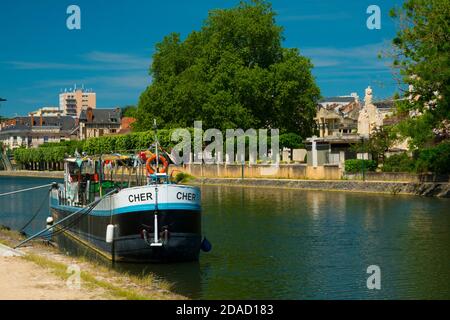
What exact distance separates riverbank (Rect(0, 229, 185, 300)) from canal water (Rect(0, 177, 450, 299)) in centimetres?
245

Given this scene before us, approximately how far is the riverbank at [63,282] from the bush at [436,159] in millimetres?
36039

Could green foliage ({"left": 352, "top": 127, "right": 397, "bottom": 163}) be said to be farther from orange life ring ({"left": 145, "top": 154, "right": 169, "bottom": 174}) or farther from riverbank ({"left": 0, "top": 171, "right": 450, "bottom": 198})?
orange life ring ({"left": 145, "top": 154, "right": 169, "bottom": 174})

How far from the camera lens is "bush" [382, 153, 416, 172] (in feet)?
191

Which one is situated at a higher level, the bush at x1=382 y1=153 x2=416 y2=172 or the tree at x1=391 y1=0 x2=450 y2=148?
the tree at x1=391 y1=0 x2=450 y2=148

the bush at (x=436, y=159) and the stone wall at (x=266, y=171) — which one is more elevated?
the bush at (x=436, y=159)

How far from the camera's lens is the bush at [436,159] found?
178 ft

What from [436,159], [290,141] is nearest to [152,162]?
[436,159]

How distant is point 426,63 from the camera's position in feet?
142

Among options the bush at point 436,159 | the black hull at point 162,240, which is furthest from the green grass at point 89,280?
the bush at point 436,159

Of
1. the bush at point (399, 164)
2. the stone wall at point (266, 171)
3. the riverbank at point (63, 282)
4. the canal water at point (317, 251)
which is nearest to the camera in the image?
the riverbank at point (63, 282)

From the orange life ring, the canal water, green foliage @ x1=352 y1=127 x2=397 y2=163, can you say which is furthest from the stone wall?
the orange life ring

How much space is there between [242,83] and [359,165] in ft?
81.9

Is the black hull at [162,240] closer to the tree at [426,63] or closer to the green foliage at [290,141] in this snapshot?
the tree at [426,63]

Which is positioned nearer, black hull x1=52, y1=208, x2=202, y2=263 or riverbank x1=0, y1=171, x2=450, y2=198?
black hull x1=52, y1=208, x2=202, y2=263
